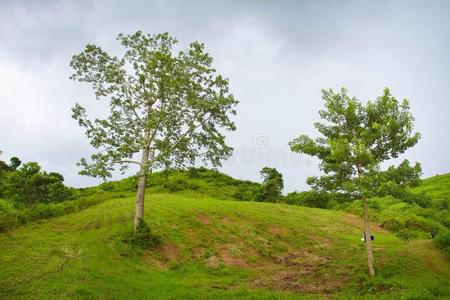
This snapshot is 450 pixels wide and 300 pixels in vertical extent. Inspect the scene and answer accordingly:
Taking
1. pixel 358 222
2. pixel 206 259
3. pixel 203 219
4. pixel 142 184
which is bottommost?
pixel 206 259

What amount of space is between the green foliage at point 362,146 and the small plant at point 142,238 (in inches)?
501

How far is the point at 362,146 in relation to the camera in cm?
1881

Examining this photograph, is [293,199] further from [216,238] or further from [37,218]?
[37,218]

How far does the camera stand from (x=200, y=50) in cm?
2889

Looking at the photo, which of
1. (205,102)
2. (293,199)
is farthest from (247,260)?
(293,199)

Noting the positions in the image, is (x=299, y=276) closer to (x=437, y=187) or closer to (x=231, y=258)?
(x=231, y=258)

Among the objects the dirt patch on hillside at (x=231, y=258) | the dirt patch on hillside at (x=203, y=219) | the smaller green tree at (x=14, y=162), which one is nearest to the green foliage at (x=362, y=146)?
the dirt patch on hillside at (x=231, y=258)

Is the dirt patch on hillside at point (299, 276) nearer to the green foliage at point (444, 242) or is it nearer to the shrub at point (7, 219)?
the green foliage at point (444, 242)

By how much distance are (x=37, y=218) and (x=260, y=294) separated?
25.3 m

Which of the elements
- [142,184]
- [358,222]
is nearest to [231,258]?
[142,184]

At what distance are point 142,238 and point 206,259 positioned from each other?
505cm

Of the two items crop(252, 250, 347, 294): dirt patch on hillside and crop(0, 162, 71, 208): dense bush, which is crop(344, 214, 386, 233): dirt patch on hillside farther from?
crop(0, 162, 71, 208): dense bush

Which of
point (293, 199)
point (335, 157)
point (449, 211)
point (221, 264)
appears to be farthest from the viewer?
point (293, 199)

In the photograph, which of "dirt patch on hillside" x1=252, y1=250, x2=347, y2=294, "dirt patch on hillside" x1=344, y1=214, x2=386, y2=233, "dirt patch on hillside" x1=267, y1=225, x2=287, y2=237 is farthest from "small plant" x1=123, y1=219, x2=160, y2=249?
"dirt patch on hillside" x1=344, y1=214, x2=386, y2=233
